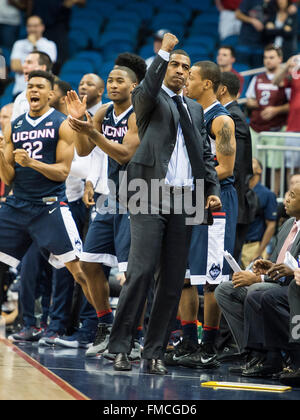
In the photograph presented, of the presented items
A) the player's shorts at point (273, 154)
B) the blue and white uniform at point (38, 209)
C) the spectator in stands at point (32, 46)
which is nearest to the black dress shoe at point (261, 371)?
the blue and white uniform at point (38, 209)

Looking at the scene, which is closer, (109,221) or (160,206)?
(160,206)

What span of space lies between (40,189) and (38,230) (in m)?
0.33

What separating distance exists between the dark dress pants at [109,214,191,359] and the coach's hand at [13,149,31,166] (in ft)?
4.15

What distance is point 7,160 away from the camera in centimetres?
651

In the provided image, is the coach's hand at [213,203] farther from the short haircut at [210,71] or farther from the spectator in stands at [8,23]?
the spectator in stands at [8,23]

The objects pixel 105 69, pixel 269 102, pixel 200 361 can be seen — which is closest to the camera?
pixel 200 361

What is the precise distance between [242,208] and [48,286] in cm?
207

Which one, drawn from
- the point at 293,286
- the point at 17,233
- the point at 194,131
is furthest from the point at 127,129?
the point at 293,286

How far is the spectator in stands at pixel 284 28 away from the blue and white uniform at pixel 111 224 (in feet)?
18.1

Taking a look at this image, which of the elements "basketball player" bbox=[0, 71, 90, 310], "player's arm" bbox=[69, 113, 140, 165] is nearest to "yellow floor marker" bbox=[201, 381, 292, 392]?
"player's arm" bbox=[69, 113, 140, 165]

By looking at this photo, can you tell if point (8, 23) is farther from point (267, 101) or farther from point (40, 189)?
point (40, 189)

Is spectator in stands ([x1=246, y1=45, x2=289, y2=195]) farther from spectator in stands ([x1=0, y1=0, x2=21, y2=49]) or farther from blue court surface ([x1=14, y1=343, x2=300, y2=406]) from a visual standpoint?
spectator in stands ([x1=0, y1=0, x2=21, y2=49])

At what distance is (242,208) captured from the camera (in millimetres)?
6770

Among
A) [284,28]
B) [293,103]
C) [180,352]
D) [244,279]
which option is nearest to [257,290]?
[244,279]
